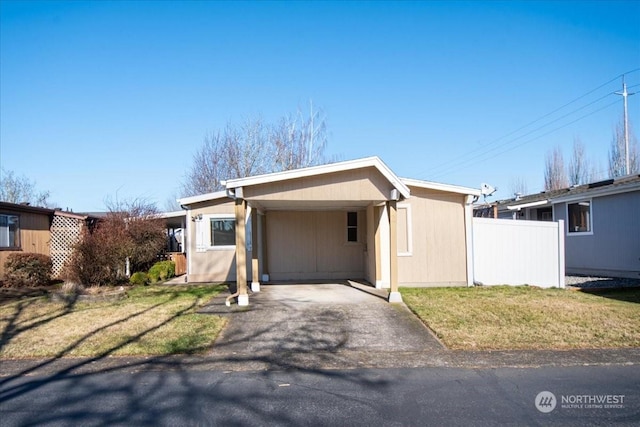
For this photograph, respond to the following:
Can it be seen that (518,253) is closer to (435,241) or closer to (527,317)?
(435,241)

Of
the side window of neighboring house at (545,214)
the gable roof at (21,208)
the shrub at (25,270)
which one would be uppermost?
the gable roof at (21,208)

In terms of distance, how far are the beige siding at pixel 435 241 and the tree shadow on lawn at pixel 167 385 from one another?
591cm

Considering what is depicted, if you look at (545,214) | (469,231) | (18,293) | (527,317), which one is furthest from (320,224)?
(545,214)

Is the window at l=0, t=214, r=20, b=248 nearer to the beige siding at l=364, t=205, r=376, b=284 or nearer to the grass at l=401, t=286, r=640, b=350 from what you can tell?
the beige siding at l=364, t=205, r=376, b=284

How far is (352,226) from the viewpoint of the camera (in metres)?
14.5

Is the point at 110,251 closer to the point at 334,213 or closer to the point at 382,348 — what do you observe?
the point at 334,213

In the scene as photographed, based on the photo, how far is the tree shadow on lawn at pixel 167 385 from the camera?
4.32m

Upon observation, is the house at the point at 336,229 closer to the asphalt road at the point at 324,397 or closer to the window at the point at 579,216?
the asphalt road at the point at 324,397

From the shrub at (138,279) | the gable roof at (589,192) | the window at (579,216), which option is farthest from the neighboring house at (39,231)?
the window at (579,216)

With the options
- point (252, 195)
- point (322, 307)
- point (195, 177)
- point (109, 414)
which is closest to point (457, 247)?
point (322, 307)

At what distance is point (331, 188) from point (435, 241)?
4.15 metres

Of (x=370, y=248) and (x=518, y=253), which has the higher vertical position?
(x=370, y=248)

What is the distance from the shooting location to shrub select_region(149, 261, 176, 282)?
1543 centimetres

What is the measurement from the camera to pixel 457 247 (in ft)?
41.5
